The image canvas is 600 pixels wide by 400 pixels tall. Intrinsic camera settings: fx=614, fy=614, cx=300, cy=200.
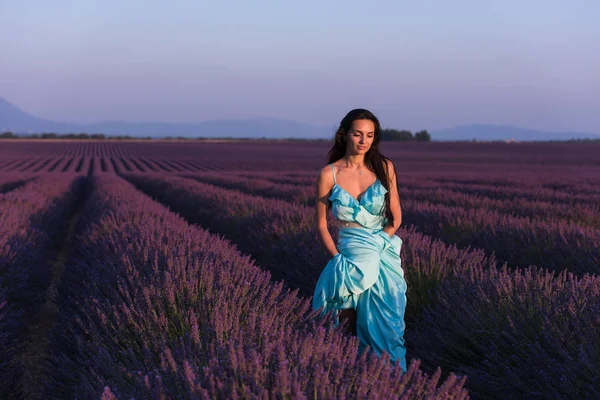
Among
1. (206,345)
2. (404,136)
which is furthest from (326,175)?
Result: (404,136)

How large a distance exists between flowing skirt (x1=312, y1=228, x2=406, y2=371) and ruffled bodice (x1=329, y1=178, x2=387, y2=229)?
0.21 ft

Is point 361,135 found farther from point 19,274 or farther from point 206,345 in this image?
point 19,274

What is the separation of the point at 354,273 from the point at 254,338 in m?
0.87

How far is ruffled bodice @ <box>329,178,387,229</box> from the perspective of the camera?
2965 millimetres

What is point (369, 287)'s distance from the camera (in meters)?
A: 3.01

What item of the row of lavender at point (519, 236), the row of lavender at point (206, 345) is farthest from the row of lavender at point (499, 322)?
the row of lavender at point (519, 236)

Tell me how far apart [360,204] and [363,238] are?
0.55ft

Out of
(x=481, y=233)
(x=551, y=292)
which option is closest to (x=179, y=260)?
(x=551, y=292)

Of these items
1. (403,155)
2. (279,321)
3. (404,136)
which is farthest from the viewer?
(404,136)

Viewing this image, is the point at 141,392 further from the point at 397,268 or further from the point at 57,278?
the point at 57,278

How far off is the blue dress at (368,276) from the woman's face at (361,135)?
0.66 ft

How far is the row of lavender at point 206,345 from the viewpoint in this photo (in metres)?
1.59

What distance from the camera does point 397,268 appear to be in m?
3.08

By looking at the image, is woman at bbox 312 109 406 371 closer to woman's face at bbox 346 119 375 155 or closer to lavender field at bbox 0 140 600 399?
woman's face at bbox 346 119 375 155
